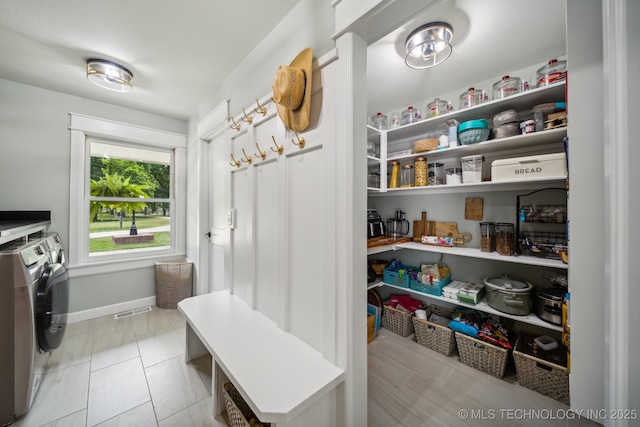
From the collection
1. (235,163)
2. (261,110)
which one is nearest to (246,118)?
(261,110)

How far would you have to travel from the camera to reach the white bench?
877 millimetres

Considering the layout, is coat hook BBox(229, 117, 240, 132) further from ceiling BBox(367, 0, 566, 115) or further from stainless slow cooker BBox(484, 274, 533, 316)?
stainless slow cooker BBox(484, 274, 533, 316)

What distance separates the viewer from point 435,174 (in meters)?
2.10

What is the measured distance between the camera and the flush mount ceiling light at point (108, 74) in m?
1.81

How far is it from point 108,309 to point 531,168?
4.31 metres

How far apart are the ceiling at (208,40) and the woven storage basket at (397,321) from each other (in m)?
2.16

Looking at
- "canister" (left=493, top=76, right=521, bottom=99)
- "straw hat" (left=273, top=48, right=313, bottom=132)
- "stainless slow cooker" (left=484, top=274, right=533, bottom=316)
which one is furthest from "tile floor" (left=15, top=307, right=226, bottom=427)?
"canister" (left=493, top=76, right=521, bottom=99)

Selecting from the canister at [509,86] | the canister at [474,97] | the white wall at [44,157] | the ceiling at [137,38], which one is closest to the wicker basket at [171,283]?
the white wall at [44,157]

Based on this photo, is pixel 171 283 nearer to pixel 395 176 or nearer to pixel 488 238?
pixel 395 176

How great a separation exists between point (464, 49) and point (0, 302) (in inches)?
129

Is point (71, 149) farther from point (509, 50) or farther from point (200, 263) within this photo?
point (509, 50)

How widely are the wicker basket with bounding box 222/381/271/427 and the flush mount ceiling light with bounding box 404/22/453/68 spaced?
2.32 m

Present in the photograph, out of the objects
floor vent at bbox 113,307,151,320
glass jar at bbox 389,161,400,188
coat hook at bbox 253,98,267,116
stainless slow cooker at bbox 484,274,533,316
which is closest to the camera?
coat hook at bbox 253,98,267,116

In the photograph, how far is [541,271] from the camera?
1723 millimetres
